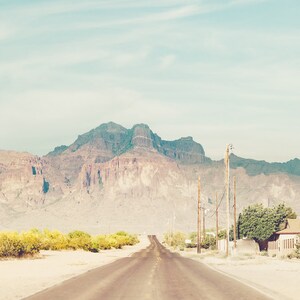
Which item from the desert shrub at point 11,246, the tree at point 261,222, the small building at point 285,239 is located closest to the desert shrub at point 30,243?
the desert shrub at point 11,246

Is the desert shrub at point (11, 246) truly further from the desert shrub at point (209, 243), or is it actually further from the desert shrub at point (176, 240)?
the desert shrub at point (176, 240)

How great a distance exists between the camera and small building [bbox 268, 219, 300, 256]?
7482cm

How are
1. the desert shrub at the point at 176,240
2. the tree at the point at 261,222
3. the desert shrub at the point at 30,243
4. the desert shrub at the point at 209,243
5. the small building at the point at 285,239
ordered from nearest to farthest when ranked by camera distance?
Answer: the desert shrub at the point at 30,243
the small building at the point at 285,239
the tree at the point at 261,222
the desert shrub at the point at 209,243
the desert shrub at the point at 176,240

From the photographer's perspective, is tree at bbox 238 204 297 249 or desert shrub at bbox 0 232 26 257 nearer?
desert shrub at bbox 0 232 26 257

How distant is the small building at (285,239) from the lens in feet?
245

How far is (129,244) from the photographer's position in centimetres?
15825

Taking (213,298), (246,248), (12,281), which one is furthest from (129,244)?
(213,298)

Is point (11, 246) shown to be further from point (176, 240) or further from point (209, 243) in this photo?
point (176, 240)

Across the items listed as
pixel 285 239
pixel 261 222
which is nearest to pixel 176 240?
pixel 261 222

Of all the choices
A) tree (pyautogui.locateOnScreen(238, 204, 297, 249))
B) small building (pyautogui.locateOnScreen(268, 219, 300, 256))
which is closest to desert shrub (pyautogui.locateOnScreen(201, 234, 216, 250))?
tree (pyautogui.locateOnScreen(238, 204, 297, 249))

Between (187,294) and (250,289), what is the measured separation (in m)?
3.54

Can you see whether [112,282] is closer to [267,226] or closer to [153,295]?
[153,295]

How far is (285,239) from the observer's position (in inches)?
3066

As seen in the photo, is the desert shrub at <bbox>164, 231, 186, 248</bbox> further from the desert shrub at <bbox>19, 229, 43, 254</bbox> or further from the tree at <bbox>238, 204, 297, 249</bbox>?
the desert shrub at <bbox>19, 229, 43, 254</bbox>
